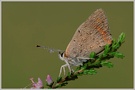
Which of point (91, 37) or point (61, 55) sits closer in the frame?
point (61, 55)

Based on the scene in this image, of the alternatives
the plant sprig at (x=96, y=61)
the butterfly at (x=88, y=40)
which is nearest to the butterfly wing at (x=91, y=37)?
the butterfly at (x=88, y=40)

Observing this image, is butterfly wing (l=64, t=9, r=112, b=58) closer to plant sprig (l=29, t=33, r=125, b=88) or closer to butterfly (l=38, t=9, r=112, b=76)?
butterfly (l=38, t=9, r=112, b=76)

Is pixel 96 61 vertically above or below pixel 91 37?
below

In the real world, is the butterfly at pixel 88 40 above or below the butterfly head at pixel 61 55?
above

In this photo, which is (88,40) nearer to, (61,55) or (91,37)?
(91,37)

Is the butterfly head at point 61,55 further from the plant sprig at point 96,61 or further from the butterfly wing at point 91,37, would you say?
the plant sprig at point 96,61

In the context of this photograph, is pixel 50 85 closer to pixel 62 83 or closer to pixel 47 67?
pixel 62 83

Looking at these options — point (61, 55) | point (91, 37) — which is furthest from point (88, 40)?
point (61, 55)

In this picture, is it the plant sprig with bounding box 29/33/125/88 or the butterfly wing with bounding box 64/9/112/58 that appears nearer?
the plant sprig with bounding box 29/33/125/88

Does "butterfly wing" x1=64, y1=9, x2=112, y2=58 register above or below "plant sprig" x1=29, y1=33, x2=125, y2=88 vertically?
above

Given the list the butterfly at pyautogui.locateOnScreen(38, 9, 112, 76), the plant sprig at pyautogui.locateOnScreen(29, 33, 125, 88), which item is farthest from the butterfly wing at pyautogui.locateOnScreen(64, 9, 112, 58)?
the plant sprig at pyautogui.locateOnScreen(29, 33, 125, 88)
